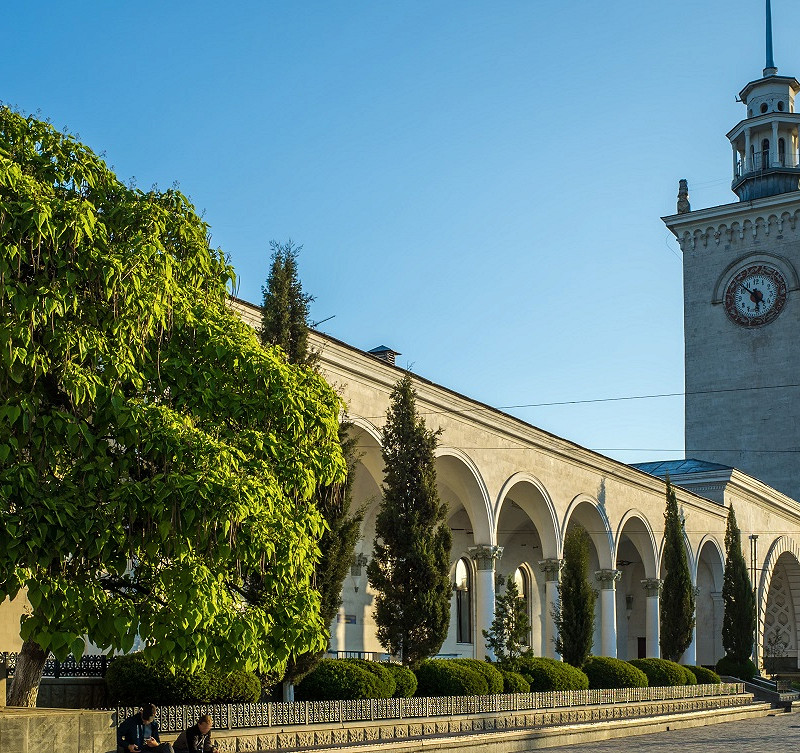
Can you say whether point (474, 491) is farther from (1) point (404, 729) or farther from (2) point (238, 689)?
(2) point (238, 689)

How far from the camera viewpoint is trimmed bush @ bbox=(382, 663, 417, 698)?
19.8 meters

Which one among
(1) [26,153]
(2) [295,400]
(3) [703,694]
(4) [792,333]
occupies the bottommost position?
(3) [703,694]

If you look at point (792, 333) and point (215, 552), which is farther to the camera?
point (792, 333)

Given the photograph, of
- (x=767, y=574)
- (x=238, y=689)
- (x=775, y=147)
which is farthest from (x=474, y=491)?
(x=775, y=147)

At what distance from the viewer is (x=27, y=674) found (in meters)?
12.1

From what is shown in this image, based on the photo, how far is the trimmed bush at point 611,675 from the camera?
28375mm

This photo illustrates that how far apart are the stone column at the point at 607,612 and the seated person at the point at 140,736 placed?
27.7m

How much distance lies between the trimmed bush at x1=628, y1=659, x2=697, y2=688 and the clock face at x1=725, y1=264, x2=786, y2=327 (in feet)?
110

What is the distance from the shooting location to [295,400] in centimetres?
1272

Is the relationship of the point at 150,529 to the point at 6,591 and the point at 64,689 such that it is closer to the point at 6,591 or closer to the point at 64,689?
the point at 6,591

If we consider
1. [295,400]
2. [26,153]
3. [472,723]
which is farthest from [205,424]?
[472,723]

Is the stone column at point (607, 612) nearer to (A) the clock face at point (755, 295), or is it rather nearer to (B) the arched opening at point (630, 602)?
(B) the arched opening at point (630, 602)

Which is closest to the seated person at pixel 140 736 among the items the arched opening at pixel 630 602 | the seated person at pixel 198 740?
the seated person at pixel 198 740

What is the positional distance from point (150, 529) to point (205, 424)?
1.56m
